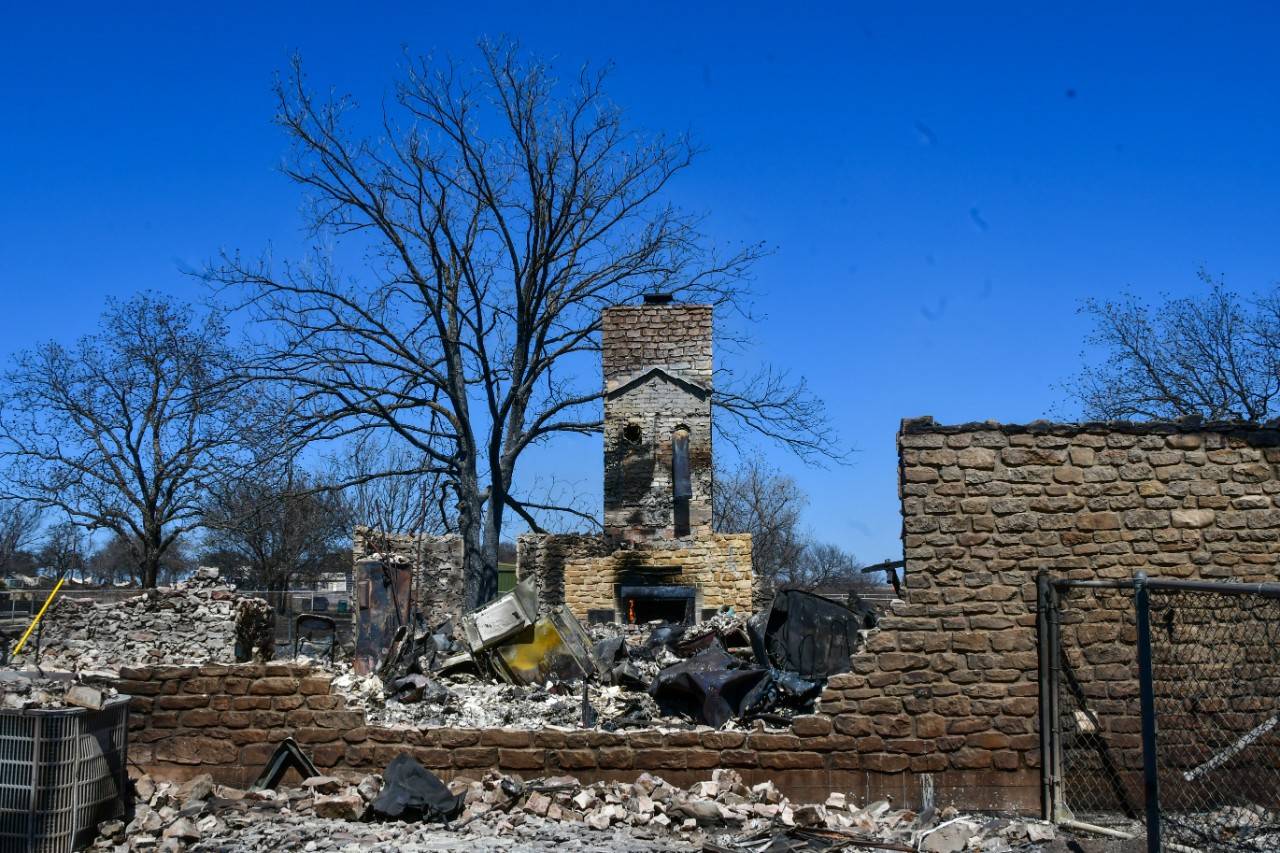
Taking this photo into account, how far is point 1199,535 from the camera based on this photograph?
25.6ft

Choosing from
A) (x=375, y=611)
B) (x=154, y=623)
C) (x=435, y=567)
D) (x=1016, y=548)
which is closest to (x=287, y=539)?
(x=435, y=567)

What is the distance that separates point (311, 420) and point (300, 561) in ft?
64.4

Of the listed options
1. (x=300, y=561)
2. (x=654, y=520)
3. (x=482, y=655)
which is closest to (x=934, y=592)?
(x=482, y=655)

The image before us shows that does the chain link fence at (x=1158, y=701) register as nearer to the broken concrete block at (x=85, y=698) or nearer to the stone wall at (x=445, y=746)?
the stone wall at (x=445, y=746)

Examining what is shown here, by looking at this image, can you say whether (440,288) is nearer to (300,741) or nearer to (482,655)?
(482,655)

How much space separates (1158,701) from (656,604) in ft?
40.0

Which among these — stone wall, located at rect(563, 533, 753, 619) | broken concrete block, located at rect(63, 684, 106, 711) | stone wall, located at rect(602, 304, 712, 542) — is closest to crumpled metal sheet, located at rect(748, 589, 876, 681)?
broken concrete block, located at rect(63, 684, 106, 711)

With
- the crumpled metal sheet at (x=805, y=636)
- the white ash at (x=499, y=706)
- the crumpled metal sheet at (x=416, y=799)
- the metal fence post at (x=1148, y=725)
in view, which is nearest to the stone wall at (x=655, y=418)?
the crumpled metal sheet at (x=805, y=636)

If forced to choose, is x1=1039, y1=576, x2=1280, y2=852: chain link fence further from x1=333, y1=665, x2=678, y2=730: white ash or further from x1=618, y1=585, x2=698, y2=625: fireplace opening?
x1=618, y1=585, x2=698, y2=625: fireplace opening

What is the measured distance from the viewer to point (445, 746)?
8227 millimetres

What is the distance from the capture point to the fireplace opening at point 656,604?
750 inches

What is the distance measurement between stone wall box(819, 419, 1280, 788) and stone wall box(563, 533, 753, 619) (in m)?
11.3

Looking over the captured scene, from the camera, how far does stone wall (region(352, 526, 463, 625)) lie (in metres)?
23.6

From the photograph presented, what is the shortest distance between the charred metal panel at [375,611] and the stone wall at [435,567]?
13.0 m
